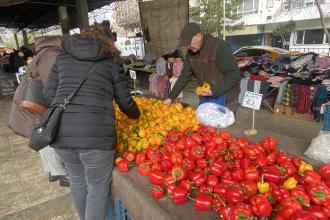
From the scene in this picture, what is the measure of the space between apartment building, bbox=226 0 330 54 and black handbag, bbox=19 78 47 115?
1996 cm

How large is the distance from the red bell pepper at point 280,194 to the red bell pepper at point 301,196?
0.03 m

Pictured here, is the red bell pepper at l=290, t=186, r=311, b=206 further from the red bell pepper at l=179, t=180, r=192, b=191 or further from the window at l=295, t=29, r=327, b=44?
the window at l=295, t=29, r=327, b=44

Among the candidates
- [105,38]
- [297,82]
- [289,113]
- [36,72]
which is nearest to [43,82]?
[36,72]

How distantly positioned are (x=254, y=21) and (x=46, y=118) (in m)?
25.3

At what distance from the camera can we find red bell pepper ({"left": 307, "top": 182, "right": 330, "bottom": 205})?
151 cm

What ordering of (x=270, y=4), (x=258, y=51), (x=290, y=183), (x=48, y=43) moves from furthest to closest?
(x=270, y=4) → (x=258, y=51) → (x=48, y=43) → (x=290, y=183)

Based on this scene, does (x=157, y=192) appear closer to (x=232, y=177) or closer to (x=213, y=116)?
(x=232, y=177)

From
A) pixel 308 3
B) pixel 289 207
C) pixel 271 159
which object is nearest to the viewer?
pixel 289 207

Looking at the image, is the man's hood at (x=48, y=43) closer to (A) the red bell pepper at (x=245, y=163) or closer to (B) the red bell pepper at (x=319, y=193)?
(A) the red bell pepper at (x=245, y=163)

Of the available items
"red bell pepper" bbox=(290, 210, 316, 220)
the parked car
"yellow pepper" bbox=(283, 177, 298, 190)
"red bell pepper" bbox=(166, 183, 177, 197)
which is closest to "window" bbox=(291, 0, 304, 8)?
the parked car

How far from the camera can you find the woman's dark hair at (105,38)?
202 centimetres

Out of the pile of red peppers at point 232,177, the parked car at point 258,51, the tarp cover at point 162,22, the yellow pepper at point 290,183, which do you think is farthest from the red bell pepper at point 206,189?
the parked car at point 258,51

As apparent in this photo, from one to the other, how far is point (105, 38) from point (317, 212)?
1784 mm

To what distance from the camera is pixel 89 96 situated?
2.01m
